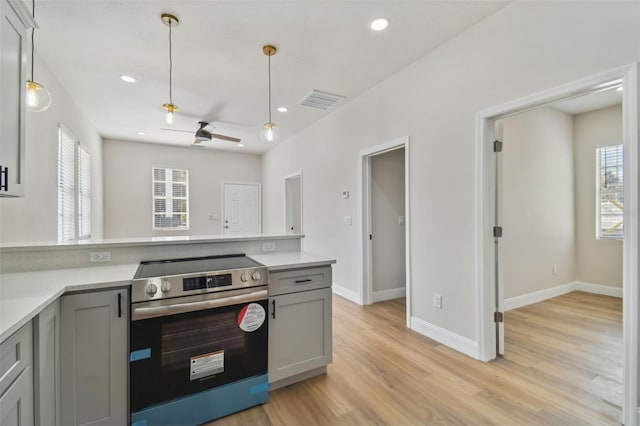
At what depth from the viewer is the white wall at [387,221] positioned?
13.2 ft

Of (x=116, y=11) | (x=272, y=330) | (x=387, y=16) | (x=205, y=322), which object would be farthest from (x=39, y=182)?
(x=387, y=16)

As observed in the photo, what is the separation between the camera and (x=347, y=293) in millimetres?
4195

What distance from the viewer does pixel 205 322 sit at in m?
1.72

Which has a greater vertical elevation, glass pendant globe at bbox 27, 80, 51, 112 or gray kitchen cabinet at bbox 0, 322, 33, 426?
glass pendant globe at bbox 27, 80, 51, 112

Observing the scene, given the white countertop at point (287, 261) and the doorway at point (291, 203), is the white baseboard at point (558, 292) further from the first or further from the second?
the doorway at point (291, 203)

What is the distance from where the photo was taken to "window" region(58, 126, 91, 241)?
359 centimetres

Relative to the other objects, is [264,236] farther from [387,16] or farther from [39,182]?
[39,182]

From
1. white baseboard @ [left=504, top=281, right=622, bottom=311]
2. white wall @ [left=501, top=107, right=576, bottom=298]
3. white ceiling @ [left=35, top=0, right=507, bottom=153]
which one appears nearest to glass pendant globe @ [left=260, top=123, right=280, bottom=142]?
white ceiling @ [left=35, top=0, right=507, bottom=153]

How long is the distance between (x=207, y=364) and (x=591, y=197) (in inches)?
218

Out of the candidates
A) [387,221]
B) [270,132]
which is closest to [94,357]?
[270,132]

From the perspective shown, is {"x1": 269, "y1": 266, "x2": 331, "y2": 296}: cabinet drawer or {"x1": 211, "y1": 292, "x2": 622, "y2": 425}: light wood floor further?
{"x1": 269, "y1": 266, "x2": 331, "y2": 296}: cabinet drawer

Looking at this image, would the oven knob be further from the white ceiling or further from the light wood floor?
the white ceiling

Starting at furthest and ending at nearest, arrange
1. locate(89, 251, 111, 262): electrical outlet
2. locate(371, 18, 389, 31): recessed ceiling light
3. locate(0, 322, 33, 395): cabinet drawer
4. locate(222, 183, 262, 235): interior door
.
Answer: locate(222, 183, 262, 235): interior door, locate(371, 18, 389, 31): recessed ceiling light, locate(89, 251, 111, 262): electrical outlet, locate(0, 322, 33, 395): cabinet drawer

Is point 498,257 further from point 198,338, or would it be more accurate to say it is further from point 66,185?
point 66,185
